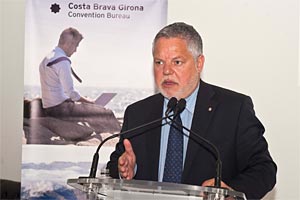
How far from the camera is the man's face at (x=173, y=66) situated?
283cm

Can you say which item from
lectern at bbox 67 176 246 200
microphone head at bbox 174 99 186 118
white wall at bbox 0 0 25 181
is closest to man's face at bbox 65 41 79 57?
white wall at bbox 0 0 25 181

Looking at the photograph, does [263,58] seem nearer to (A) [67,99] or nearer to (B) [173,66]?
(B) [173,66]

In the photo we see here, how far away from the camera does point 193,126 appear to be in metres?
2.90

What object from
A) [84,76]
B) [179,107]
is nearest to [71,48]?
[84,76]

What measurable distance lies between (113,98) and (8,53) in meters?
0.96

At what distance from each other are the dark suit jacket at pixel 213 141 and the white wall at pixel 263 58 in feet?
3.08

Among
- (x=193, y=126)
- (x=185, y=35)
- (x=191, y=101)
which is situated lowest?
(x=193, y=126)

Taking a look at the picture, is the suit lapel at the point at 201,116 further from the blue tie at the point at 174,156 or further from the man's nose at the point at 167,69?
the man's nose at the point at 167,69

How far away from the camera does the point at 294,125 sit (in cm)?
386

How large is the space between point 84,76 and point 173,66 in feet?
3.95

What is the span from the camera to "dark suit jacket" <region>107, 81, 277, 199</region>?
277 cm

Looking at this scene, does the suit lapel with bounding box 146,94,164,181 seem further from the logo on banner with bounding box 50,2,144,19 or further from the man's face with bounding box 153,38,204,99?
the logo on banner with bounding box 50,2,144,19

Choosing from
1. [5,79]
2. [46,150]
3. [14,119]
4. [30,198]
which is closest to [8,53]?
[5,79]

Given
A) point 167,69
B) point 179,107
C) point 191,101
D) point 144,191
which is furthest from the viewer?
point 191,101
